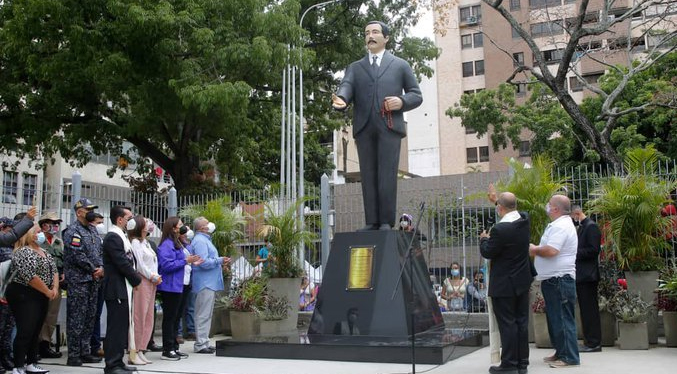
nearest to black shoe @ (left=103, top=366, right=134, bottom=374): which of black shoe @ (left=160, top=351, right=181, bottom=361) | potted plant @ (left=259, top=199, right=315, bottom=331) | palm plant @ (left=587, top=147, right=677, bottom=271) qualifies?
black shoe @ (left=160, top=351, right=181, bottom=361)

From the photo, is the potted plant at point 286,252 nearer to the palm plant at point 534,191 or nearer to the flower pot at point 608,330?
the palm plant at point 534,191

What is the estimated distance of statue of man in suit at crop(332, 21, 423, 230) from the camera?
9.01 meters

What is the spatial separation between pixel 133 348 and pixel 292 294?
356 centimetres

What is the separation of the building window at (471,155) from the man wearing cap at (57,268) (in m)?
38.8

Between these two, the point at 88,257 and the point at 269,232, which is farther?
the point at 269,232

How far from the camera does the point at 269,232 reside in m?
11.2

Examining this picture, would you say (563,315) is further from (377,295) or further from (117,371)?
(117,371)

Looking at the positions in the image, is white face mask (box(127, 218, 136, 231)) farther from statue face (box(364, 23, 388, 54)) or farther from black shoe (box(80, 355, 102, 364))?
statue face (box(364, 23, 388, 54))

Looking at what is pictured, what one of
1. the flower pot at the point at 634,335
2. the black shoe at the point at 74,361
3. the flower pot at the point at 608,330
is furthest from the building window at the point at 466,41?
the black shoe at the point at 74,361

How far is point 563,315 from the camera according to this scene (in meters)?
7.04

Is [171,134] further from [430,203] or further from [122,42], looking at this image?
[430,203]

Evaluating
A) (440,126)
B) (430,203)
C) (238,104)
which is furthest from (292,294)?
(440,126)

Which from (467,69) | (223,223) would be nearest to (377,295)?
(223,223)

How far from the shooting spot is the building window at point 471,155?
45.6 m
